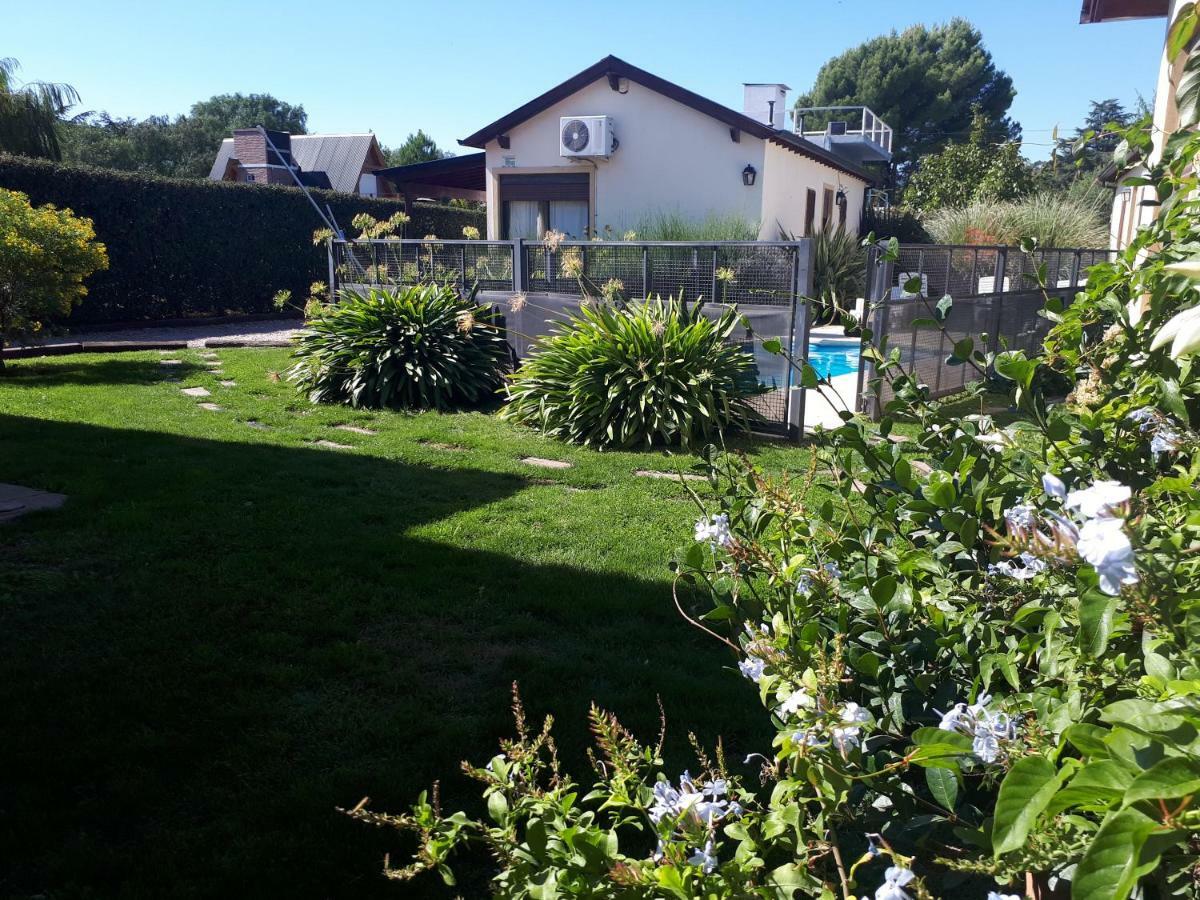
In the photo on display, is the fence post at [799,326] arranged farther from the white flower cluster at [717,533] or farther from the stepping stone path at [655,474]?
the white flower cluster at [717,533]

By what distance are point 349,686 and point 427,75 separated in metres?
19.2

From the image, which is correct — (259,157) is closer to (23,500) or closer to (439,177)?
(439,177)

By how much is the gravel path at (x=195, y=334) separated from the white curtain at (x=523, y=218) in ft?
15.9

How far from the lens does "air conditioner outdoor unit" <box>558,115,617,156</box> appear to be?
1656 centimetres

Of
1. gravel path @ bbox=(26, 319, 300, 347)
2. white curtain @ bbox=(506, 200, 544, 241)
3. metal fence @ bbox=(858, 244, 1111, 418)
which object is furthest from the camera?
white curtain @ bbox=(506, 200, 544, 241)

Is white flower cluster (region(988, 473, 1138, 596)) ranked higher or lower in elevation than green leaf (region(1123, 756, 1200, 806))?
higher

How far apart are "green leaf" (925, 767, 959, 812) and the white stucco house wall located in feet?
52.2

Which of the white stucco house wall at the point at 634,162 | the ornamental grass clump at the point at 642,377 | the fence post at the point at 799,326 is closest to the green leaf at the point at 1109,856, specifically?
the ornamental grass clump at the point at 642,377

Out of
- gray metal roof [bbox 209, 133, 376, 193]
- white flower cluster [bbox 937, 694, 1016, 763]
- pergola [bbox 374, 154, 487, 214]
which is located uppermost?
gray metal roof [bbox 209, 133, 376, 193]

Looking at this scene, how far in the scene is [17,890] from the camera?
2.08 metres

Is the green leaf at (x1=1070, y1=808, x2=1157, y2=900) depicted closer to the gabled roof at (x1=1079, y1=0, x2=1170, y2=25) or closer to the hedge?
the gabled roof at (x1=1079, y1=0, x2=1170, y2=25)

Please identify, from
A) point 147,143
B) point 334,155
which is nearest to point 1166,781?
point 334,155

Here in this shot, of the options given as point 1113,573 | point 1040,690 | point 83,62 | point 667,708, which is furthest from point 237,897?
point 83,62

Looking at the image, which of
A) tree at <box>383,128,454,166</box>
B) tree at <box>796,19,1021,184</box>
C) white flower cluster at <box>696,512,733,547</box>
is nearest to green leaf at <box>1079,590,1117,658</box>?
white flower cluster at <box>696,512,733,547</box>
